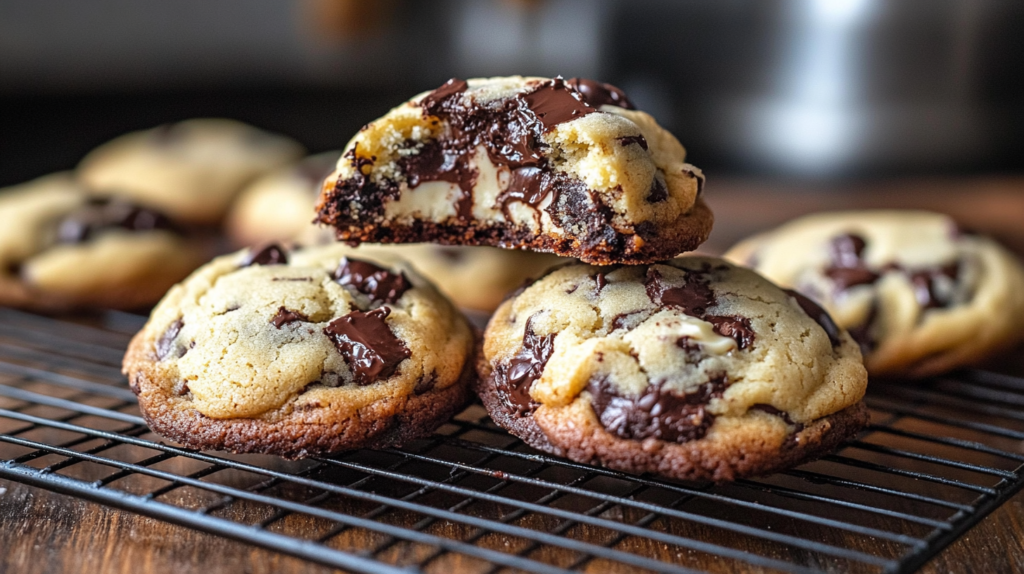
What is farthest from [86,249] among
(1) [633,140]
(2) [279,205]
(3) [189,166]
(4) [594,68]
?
(4) [594,68]

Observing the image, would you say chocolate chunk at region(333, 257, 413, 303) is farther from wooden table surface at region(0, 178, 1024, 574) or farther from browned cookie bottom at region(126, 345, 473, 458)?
wooden table surface at region(0, 178, 1024, 574)

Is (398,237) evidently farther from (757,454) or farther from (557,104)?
(757,454)

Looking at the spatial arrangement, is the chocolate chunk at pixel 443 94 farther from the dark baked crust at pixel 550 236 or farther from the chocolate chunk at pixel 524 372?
the chocolate chunk at pixel 524 372

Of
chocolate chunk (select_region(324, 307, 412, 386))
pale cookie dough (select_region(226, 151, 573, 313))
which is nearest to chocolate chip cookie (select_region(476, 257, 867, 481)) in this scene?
chocolate chunk (select_region(324, 307, 412, 386))

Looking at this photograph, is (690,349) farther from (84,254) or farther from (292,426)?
(84,254)

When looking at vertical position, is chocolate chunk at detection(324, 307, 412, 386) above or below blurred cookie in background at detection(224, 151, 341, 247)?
above

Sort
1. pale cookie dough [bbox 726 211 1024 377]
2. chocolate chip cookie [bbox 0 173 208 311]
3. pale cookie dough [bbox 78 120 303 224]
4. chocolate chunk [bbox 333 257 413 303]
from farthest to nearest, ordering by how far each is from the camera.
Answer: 1. pale cookie dough [bbox 78 120 303 224]
2. chocolate chip cookie [bbox 0 173 208 311]
3. pale cookie dough [bbox 726 211 1024 377]
4. chocolate chunk [bbox 333 257 413 303]
